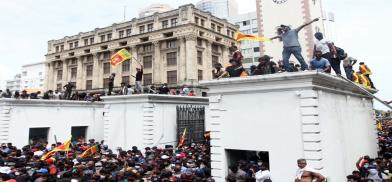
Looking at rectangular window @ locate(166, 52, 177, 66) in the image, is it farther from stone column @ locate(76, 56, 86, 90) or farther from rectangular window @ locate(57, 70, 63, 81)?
rectangular window @ locate(57, 70, 63, 81)

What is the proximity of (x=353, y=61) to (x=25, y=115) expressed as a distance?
23449 mm

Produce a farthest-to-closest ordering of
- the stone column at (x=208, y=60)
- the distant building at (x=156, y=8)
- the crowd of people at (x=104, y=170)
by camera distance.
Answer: the distant building at (x=156, y=8) < the stone column at (x=208, y=60) < the crowd of people at (x=104, y=170)

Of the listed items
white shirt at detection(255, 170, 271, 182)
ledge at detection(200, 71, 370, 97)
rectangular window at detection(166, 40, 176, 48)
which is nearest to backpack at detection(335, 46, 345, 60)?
ledge at detection(200, 71, 370, 97)

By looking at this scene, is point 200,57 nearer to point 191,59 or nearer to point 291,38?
point 191,59

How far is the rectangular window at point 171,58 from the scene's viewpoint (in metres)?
51.2

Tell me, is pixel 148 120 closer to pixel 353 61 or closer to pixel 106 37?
pixel 353 61

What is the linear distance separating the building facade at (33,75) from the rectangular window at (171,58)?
97148 mm

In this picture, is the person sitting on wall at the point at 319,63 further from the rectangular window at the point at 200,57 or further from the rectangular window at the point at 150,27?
the rectangular window at the point at 150,27

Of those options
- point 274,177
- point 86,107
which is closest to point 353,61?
point 274,177

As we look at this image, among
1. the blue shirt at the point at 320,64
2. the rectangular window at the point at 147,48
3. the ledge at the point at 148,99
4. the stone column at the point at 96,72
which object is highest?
the rectangular window at the point at 147,48

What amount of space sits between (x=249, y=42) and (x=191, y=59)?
29852 millimetres

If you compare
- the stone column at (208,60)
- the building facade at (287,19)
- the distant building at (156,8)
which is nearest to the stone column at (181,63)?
the stone column at (208,60)

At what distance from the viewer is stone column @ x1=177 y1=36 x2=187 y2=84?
4909 cm

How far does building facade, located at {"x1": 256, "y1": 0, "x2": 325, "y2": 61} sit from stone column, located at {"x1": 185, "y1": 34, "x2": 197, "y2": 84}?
24.0 m
